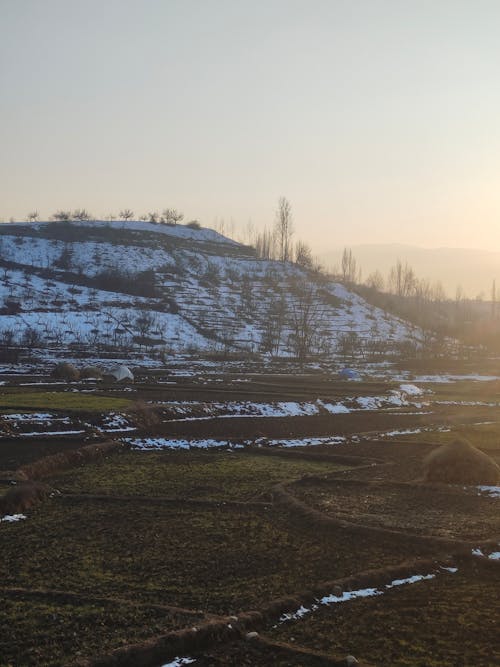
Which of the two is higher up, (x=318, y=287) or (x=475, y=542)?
(x=318, y=287)

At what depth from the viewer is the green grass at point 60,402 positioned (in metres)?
35.3

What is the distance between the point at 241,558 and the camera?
14.1m

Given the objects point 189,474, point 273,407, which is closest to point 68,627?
point 189,474

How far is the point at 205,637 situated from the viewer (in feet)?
33.4

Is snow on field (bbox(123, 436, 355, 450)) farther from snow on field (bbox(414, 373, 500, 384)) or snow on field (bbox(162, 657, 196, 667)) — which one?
snow on field (bbox(414, 373, 500, 384))

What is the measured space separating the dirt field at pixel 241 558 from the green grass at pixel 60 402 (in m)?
5.88

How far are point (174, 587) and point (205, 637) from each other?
2222mm

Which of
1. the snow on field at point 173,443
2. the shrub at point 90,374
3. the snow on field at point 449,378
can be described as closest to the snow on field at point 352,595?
the snow on field at point 173,443

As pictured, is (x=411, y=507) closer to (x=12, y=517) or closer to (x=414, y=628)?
(x=414, y=628)

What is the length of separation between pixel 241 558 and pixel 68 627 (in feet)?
14.7

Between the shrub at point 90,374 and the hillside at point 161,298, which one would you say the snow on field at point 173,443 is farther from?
the hillside at point 161,298

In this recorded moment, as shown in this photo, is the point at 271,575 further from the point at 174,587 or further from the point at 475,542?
the point at 475,542

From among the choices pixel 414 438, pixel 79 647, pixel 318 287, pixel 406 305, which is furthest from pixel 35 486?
pixel 406 305

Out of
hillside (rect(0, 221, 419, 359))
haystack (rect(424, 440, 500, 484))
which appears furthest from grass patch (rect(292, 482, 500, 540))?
hillside (rect(0, 221, 419, 359))
